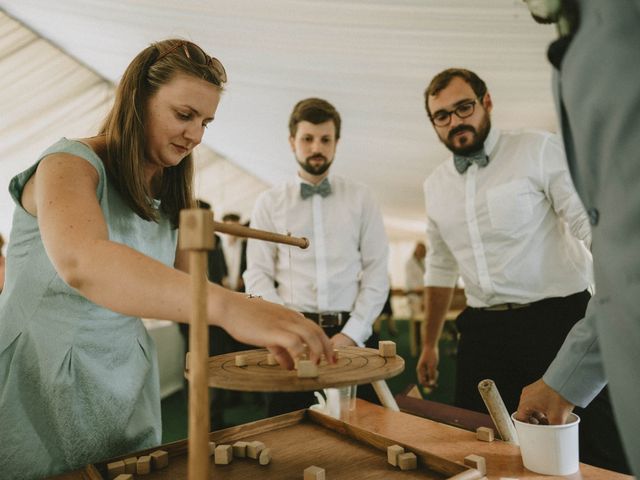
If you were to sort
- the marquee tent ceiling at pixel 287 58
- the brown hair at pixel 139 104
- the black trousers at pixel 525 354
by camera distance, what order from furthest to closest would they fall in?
the marquee tent ceiling at pixel 287 58 → the black trousers at pixel 525 354 → the brown hair at pixel 139 104

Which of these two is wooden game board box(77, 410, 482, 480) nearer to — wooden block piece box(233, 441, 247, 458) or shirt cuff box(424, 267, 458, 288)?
wooden block piece box(233, 441, 247, 458)

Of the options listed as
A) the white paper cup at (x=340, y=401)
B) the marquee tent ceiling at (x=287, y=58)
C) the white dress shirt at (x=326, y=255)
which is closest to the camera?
the white paper cup at (x=340, y=401)

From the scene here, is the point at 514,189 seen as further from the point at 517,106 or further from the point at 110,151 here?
the point at 517,106

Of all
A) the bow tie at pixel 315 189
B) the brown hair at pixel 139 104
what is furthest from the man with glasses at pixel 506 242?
the brown hair at pixel 139 104

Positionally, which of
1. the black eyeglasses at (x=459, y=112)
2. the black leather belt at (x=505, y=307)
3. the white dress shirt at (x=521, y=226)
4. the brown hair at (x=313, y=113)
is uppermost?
the brown hair at (x=313, y=113)

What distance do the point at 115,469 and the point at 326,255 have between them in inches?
58.2

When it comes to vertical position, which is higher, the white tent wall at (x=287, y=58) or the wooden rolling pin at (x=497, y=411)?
the white tent wall at (x=287, y=58)

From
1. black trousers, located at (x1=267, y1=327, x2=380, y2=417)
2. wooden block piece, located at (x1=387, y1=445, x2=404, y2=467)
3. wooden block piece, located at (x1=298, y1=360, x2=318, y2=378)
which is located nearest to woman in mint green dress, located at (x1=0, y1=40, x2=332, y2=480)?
wooden block piece, located at (x1=298, y1=360, x2=318, y2=378)

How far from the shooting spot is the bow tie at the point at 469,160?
2031 mm

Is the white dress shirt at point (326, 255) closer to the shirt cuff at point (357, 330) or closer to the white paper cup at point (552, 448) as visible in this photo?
the shirt cuff at point (357, 330)

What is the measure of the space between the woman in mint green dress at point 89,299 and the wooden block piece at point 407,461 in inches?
25.0

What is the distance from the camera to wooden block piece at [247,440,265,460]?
1006 mm

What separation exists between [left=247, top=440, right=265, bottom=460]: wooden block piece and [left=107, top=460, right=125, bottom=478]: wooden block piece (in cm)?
25

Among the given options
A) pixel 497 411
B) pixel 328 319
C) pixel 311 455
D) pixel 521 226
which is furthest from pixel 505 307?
pixel 311 455
